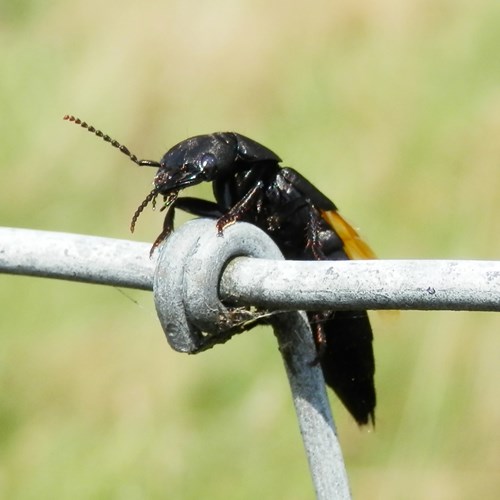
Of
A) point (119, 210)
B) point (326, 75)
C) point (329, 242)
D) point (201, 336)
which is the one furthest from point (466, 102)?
point (201, 336)

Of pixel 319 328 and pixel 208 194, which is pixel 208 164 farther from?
pixel 208 194

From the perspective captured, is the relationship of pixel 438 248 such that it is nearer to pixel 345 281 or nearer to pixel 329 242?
pixel 329 242

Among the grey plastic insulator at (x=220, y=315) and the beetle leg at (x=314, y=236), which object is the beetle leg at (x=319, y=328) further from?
the grey plastic insulator at (x=220, y=315)

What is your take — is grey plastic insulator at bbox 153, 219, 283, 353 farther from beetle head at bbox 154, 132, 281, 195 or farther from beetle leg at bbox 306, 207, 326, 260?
beetle leg at bbox 306, 207, 326, 260

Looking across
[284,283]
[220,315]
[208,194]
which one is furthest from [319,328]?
[208,194]

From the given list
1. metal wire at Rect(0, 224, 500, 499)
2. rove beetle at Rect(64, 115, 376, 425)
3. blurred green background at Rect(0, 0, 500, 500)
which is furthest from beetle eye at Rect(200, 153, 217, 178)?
blurred green background at Rect(0, 0, 500, 500)

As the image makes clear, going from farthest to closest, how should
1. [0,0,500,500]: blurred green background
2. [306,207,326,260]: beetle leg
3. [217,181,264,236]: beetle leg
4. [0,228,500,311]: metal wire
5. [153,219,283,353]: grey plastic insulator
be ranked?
1. [0,0,500,500]: blurred green background
2. [306,207,326,260]: beetle leg
3. [217,181,264,236]: beetle leg
4. [153,219,283,353]: grey plastic insulator
5. [0,228,500,311]: metal wire
